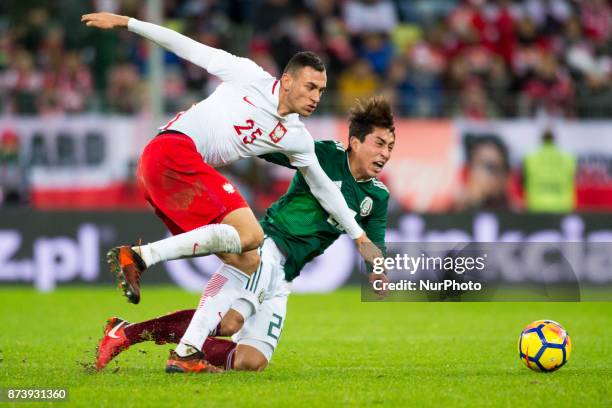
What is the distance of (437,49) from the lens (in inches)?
800

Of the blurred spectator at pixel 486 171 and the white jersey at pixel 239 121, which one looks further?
the blurred spectator at pixel 486 171

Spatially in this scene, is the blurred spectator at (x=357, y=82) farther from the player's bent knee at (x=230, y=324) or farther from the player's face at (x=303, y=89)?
the player's bent knee at (x=230, y=324)

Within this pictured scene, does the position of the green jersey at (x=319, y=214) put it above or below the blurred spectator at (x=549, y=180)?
below

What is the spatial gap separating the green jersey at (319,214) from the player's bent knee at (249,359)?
62 centimetres

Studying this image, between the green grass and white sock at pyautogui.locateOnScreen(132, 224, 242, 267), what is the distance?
0.80 m

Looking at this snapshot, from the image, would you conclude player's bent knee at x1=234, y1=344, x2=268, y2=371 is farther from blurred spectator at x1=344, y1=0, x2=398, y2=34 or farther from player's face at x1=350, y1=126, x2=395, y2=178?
blurred spectator at x1=344, y1=0, x2=398, y2=34

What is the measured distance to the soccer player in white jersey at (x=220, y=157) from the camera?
7.26m

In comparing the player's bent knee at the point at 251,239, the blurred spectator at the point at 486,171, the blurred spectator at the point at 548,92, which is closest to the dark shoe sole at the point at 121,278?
the player's bent knee at the point at 251,239

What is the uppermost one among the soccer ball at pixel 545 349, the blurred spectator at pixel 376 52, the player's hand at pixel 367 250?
the blurred spectator at pixel 376 52

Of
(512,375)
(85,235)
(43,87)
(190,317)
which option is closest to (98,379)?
(190,317)

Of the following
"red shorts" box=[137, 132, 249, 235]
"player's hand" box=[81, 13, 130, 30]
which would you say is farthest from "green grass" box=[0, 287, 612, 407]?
"player's hand" box=[81, 13, 130, 30]

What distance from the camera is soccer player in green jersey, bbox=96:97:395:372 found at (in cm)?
778

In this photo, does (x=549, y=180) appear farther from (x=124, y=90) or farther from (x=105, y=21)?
(x=105, y=21)

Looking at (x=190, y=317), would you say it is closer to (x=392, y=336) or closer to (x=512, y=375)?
(x=512, y=375)
